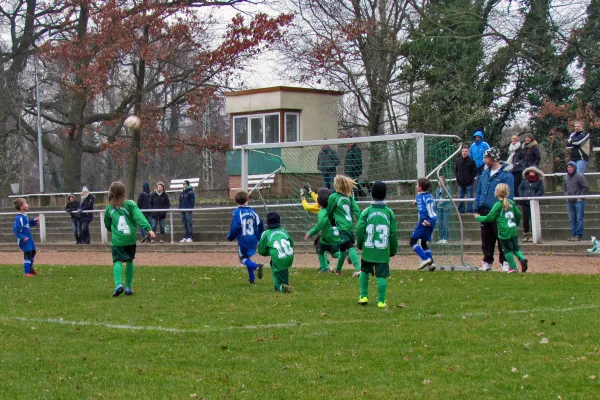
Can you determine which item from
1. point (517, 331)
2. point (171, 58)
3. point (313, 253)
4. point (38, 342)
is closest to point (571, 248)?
point (313, 253)

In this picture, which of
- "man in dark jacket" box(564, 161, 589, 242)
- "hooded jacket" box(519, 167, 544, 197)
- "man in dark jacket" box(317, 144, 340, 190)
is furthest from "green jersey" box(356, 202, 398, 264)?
"man in dark jacket" box(317, 144, 340, 190)

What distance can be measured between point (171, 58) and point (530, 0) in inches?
522

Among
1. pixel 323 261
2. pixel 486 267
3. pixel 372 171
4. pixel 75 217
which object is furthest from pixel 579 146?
pixel 75 217

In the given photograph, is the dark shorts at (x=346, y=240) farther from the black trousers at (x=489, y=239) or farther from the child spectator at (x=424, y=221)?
the black trousers at (x=489, y=239)

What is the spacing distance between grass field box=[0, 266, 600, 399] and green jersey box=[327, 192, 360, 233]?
1545 mm

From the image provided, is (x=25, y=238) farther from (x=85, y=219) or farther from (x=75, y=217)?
(x=75, y=217)

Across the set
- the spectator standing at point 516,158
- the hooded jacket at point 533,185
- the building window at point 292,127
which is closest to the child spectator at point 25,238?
the hooded jacket at point 533,185

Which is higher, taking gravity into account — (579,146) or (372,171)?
(579,146)

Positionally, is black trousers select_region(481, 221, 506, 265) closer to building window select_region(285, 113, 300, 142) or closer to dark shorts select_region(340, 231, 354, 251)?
dark shorts select_region(340, 231, 354, 251)

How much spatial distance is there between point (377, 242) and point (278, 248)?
213cm

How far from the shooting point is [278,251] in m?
12.4

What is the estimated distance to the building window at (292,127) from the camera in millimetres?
31031

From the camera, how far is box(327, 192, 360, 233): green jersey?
14336 mm

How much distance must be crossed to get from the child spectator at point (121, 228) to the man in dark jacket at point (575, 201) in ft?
30.8
